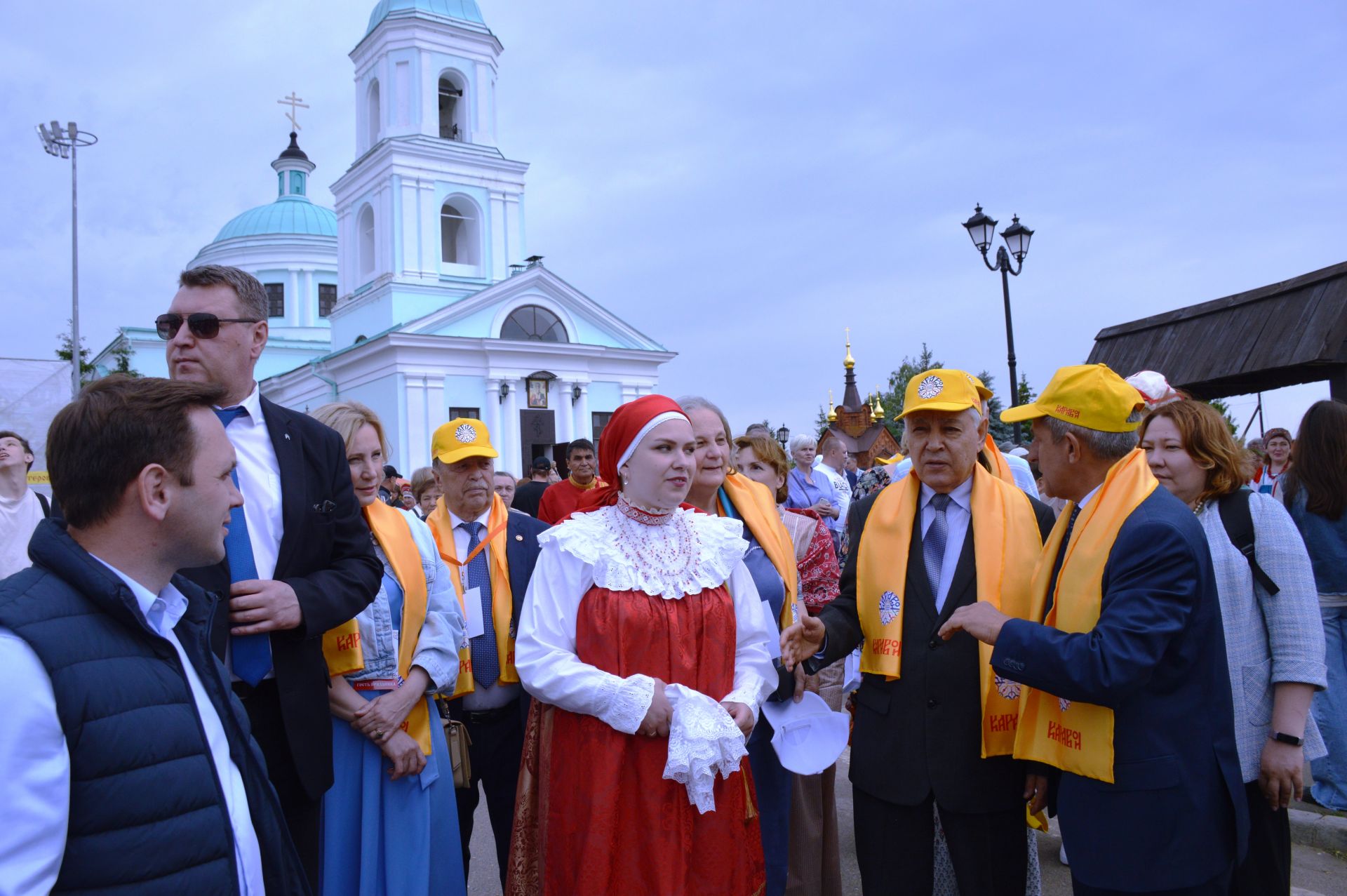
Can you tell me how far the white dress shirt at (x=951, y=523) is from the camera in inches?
132

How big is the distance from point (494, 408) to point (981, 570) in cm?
3280

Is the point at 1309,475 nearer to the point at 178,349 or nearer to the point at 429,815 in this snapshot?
the point at 429,815

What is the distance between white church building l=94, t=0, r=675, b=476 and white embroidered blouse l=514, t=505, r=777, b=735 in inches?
1210

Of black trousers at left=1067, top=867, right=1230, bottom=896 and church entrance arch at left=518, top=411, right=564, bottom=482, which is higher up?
church entrance arch at left=518, top=411, right=564, bottom=482

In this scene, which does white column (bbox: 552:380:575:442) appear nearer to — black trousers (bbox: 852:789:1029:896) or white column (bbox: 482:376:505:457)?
white column (bbox: 482:376:505:457)

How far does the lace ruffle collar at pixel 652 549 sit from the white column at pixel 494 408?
3206cm

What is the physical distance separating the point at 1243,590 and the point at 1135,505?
96cm

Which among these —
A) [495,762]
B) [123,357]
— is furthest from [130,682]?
[123,357]

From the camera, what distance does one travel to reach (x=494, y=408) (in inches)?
1379

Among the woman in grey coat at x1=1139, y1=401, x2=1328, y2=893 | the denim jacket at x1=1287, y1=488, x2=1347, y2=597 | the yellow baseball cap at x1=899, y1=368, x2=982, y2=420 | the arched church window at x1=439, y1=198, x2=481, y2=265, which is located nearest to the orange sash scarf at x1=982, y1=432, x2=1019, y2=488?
the denim jacket at x1=1287, y1=488, x2=1347, y2=597

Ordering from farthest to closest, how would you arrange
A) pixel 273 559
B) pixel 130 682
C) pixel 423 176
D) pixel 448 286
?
pixel 448 286, pixel 423 176, pixel 273 559, pixel 130 682

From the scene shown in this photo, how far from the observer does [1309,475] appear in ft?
16.5

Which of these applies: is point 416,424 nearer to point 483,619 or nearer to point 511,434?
point 511,434

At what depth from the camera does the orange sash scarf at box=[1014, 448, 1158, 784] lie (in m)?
2.73
